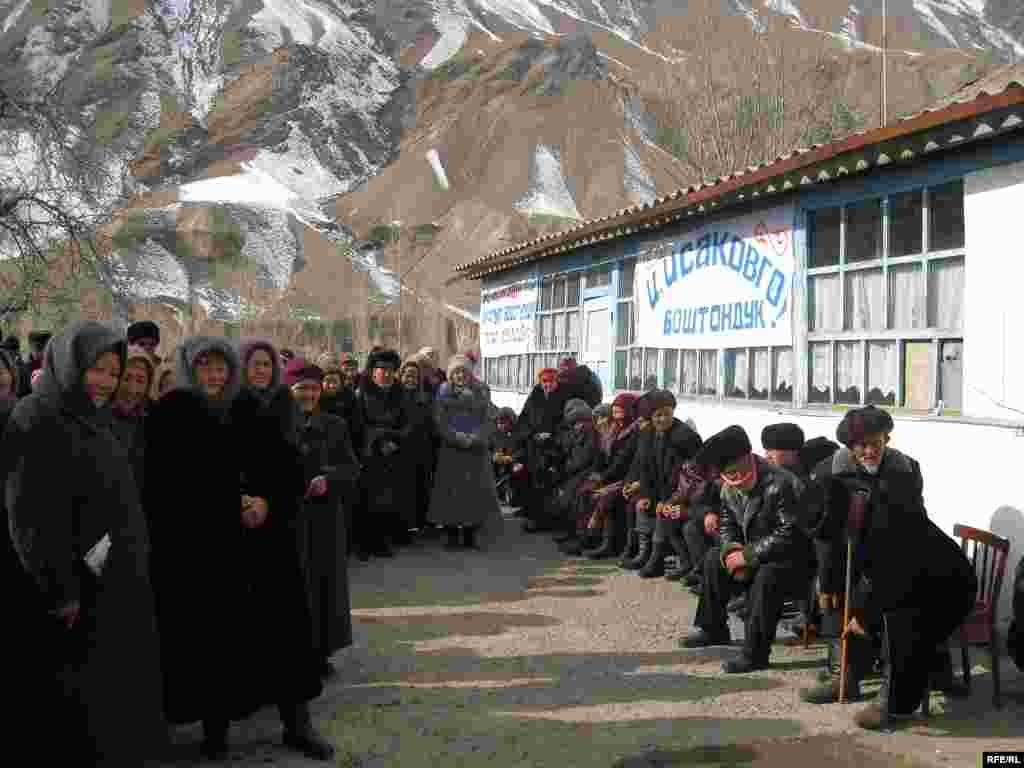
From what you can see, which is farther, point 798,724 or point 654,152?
point 654,152

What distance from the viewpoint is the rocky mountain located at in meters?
26.5

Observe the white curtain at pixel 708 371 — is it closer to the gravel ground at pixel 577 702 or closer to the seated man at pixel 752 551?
the gravel ground at pixel 577 702

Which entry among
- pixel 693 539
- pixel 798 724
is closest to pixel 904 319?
pixel 693 539

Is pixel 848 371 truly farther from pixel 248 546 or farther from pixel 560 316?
pixel 560 316

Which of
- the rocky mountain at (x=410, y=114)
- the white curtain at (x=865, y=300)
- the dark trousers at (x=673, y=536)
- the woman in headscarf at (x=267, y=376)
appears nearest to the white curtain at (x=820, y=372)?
the white curtain at (x=865, y=300)

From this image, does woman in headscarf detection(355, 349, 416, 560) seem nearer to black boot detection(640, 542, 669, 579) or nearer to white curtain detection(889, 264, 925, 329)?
black boot detection(640, 542, 669, 579)

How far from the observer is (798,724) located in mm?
4934

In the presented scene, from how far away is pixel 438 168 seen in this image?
77.2 metres

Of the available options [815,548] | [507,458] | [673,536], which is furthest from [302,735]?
[507,458]

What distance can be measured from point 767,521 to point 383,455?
14.4ft

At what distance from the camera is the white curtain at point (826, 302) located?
805cm

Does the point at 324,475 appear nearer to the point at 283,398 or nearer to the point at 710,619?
the point at 283,398

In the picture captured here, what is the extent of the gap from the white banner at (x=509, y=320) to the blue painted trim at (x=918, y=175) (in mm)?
Answer: 6235

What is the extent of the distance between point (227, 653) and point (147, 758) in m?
0.69
